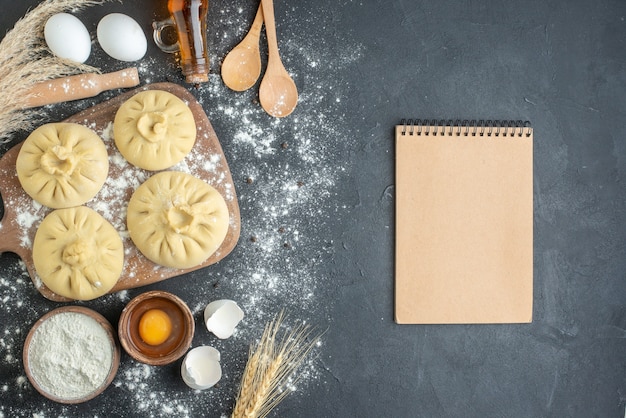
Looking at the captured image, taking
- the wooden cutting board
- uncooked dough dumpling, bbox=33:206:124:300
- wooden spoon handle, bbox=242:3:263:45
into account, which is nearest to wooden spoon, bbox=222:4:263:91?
wooden spoon handle, bbox=242:3:263:45

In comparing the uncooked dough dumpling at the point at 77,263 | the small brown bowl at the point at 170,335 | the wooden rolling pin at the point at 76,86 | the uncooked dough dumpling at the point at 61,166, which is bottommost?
the small brown bowl at the point at 170,335

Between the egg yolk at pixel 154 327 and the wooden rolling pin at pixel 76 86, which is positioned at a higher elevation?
the wooden rolling pin at pixel 76 86

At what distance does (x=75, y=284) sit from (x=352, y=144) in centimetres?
84

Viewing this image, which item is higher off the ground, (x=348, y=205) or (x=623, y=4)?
(x=623, y=4)

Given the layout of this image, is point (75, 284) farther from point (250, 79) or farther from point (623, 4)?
point (623, 4)

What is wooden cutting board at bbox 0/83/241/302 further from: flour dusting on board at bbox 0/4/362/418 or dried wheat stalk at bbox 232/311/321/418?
dried wheat stalk at bbox 232/311/321/418

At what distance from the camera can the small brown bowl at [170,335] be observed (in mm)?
1523

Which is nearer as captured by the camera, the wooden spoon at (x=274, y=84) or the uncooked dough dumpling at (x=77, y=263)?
the uncooked dough dumpling at (x=77, y=263)

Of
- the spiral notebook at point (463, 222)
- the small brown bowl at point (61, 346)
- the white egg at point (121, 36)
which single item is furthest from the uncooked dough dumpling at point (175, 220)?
the spiral notebook at point (463, 222)

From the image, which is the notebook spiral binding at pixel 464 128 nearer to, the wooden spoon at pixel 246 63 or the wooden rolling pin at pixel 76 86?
the wooden spoon at pixel 246 63

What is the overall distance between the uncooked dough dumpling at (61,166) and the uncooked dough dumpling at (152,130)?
8 centimetres

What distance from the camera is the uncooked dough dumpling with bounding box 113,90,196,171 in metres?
1.52

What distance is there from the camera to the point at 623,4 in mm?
1742

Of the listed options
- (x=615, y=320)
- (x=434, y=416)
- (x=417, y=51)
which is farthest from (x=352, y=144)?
(x=615, y=320)
